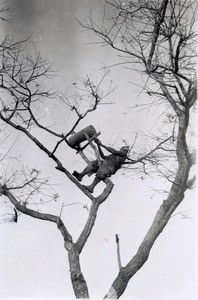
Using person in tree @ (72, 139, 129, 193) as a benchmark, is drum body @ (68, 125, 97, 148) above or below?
above

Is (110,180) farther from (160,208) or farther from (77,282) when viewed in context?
(77,282)

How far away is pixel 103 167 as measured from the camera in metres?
7.44

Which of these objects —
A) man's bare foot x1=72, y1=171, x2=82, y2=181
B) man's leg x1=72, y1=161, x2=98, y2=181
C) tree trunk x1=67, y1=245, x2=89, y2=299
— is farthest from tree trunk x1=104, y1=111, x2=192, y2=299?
man's bare foot x1=72, y1=171, x2=82, y2=181

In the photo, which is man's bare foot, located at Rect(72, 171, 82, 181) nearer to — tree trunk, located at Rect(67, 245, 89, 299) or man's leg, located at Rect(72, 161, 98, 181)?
man's leg, located at Rect(72, 161, 98, 181)

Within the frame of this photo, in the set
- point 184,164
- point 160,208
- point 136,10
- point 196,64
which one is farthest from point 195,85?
point 160,208

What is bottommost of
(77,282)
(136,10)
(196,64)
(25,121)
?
(77,282)

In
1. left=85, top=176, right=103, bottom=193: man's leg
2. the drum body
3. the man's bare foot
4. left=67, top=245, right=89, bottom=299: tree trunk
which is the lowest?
left=67, top=245, right=89, bottom=299: tree trunk

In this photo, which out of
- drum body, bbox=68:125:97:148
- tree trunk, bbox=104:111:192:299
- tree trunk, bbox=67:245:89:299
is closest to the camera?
tree trunk, bbox=67:245:89:299

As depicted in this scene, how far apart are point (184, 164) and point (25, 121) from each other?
317 centimetres

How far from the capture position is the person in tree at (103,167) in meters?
7.43

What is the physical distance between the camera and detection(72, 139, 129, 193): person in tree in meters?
7.43

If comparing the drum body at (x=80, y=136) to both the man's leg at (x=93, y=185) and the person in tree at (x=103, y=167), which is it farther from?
the man's leg at (x=93, y=185)

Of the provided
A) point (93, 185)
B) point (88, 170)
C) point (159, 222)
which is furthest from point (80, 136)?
point (159, 222)

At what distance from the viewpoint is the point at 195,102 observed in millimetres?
6254
